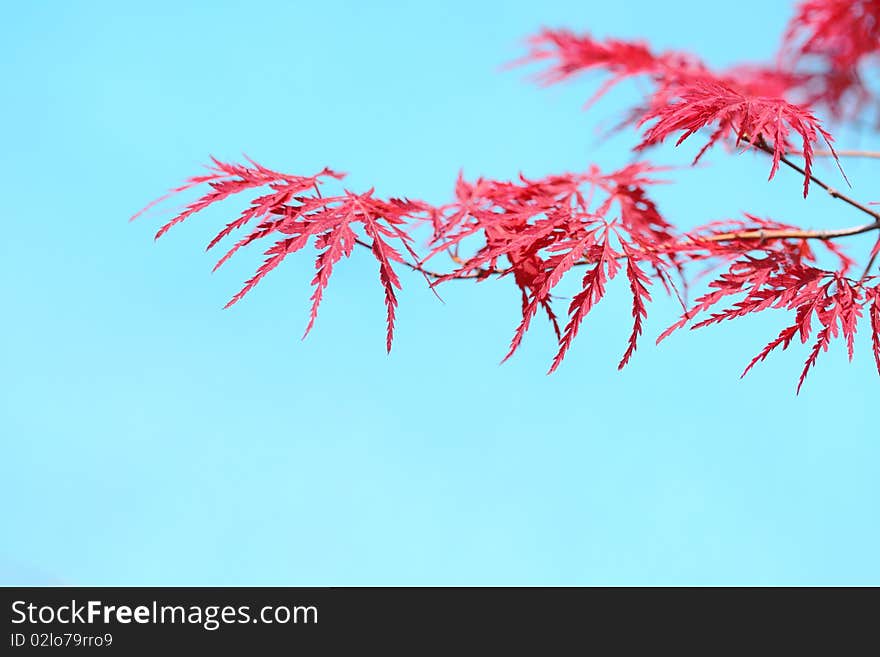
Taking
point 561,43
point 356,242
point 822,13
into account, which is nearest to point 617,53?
point 561,43

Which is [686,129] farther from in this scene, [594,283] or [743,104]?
[594,283]

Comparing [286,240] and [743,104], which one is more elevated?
[743,104]

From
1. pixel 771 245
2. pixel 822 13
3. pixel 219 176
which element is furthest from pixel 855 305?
pixel 822 13

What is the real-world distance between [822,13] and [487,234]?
215 cm

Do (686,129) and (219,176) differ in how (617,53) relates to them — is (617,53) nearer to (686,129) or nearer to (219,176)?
(686,129)

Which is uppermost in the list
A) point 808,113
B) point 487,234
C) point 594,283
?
point 808,113

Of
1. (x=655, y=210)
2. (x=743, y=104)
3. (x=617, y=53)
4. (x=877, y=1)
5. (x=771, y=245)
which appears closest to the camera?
(x=655, y=210)

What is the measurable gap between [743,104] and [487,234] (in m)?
0.62

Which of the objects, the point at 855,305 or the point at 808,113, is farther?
the point at 855,305

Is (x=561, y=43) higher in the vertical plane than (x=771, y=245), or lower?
higher

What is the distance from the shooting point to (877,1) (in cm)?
305

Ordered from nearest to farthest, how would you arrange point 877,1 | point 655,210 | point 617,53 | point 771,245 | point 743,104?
point 655,210
point 743,104
point 771,245
point 617,53
point 877,1

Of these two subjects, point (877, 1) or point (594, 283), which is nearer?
point (594, 283)

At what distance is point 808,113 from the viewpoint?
5.74 feet
